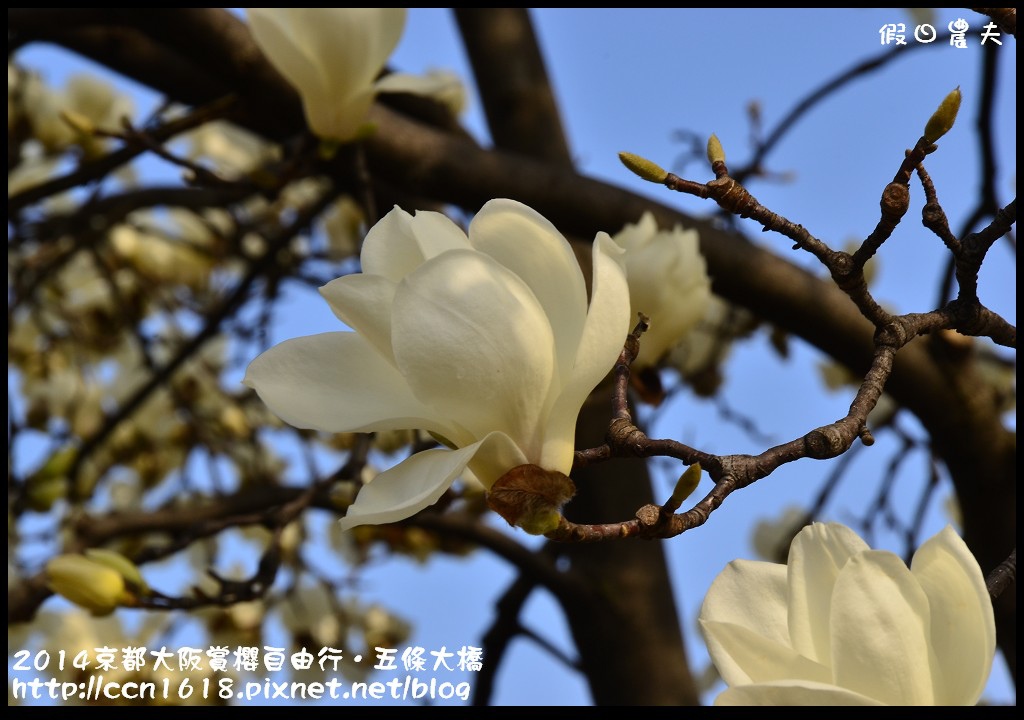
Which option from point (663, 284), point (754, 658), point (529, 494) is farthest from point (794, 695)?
point (663, 284)

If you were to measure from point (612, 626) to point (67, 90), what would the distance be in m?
1.55

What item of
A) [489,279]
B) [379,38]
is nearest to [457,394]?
[489,279]

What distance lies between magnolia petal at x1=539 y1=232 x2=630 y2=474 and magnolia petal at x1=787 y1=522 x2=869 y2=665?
0.13 metres

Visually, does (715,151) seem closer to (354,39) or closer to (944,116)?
(944,116)

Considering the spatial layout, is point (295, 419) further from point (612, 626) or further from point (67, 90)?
point (67, 90)

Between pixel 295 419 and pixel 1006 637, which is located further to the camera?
pixel 1006 637

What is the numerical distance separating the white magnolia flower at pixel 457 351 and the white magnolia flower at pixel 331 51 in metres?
0.53

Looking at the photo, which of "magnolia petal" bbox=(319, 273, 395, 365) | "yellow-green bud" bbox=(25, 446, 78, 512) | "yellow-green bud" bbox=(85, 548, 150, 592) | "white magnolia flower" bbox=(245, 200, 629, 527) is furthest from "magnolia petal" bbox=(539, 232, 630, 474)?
"yellow-green bud" bbox=(25, 446, 78, 512)

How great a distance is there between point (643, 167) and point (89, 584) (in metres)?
0.64

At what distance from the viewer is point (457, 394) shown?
21.1 inches

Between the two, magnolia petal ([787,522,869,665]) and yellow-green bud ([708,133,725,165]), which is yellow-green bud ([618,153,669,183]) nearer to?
yellow-green bud ([708,133,725,165])

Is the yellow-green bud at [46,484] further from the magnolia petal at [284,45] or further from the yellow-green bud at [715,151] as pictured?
the yellow-green bud at [715,151]

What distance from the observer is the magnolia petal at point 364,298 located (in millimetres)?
553

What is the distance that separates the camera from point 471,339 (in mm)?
526
